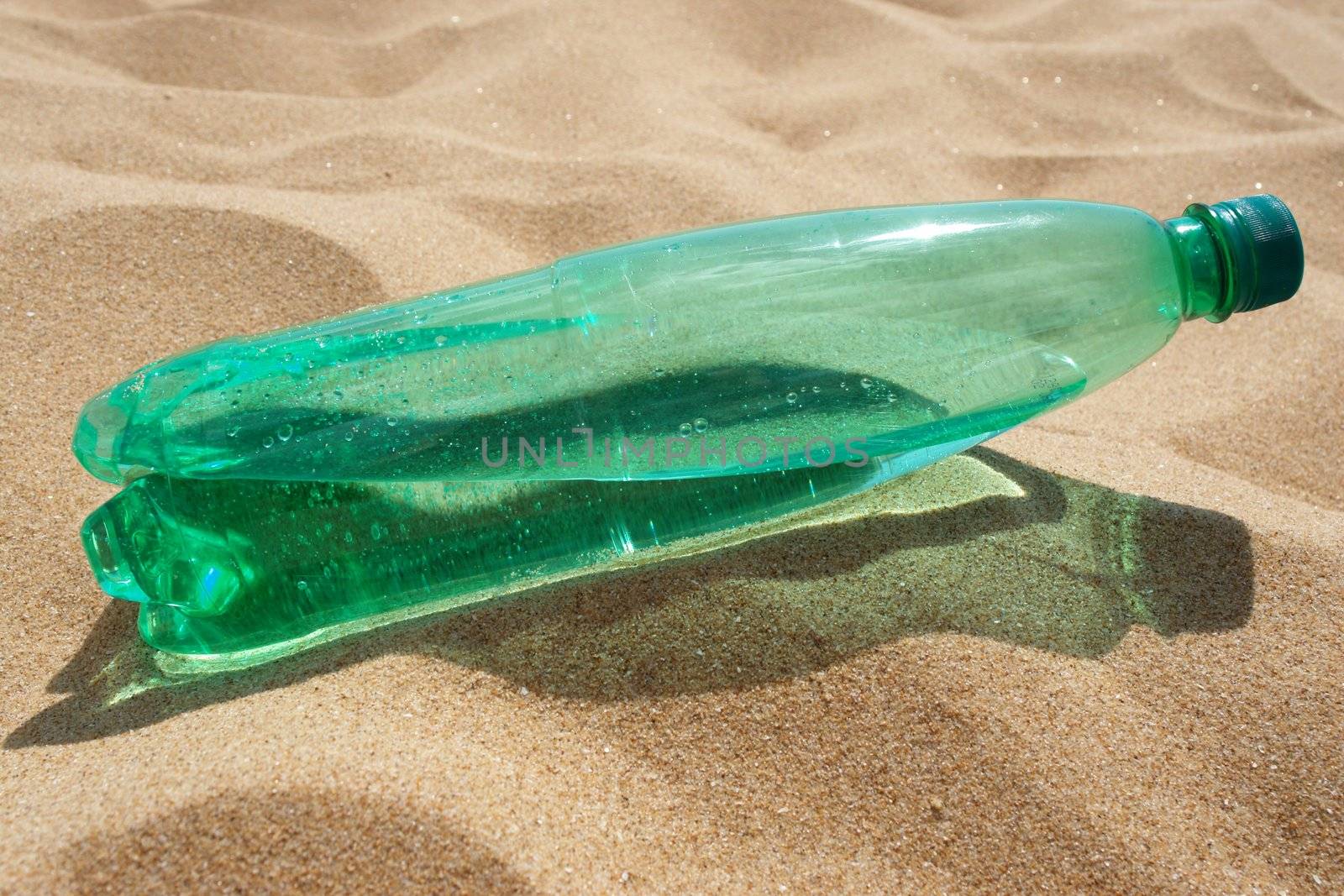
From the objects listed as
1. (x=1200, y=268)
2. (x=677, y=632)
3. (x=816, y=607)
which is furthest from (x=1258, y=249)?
(x=677, y=632)

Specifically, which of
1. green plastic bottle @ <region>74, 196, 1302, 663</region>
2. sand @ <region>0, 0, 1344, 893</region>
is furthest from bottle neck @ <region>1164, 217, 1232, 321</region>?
sand @ <region>0, 0, 1344, 893</region>

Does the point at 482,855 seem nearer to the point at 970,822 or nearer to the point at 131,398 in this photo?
the point at 970,822

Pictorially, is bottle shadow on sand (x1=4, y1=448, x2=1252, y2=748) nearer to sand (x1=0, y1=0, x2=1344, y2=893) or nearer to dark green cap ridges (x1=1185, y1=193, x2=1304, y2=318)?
sand (x1=0, y1=0, x2=1344, y2=893)

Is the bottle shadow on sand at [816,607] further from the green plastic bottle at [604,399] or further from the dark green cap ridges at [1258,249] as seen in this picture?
the dark green cap ridges at [1258,249]

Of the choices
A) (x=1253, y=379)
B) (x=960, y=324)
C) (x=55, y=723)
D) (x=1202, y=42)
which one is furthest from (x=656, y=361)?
(x=1202, y=42)

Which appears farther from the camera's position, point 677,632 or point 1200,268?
point 1200,268

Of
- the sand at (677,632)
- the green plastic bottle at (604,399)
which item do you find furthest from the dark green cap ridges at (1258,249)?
the sand at (677,632)

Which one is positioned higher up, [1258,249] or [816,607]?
[1258,249]

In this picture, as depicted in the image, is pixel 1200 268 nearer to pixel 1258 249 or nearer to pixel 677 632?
pixel 1258 249
